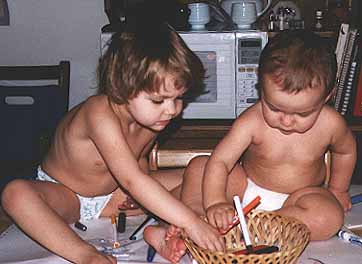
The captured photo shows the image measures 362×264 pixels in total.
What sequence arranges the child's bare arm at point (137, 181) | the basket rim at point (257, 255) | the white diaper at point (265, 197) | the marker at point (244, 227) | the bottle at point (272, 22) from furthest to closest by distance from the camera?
the bottle at point (272, 22) → the white diaper at point (265, 197) → the child's bare arm at point (137, 181) → the marker at point (244, 227) → the basket rim at point (257, 255)

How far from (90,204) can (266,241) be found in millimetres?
432

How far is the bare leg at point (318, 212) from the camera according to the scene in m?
1.09

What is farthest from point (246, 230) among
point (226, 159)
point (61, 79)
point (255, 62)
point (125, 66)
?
point (61, 79)

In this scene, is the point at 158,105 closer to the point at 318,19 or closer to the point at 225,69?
the point at 225,69

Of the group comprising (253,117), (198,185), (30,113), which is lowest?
(30,113)

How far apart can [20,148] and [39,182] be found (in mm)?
881

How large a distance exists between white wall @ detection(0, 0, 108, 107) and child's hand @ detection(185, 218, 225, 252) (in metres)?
1.44

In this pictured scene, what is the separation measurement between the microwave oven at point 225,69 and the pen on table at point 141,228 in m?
0.82

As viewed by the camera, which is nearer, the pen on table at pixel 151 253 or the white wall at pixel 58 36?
the pen on table at pixel 151 253

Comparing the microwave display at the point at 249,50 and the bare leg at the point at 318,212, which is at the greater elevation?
the microwave display at the point at 249,50

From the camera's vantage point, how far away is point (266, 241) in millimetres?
1058

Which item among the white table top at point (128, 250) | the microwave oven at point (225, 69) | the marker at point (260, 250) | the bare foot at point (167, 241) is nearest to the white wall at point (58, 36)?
the microwave oven at point (225, 69)

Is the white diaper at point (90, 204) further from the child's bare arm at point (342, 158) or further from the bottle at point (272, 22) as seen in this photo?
the bottle at point (272, 22)

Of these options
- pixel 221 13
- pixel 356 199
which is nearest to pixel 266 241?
pixel 356 199
